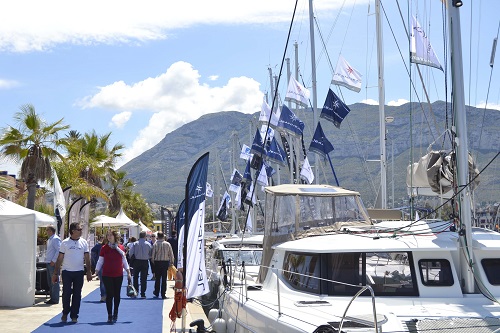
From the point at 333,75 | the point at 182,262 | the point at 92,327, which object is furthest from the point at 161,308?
the point at 333,75

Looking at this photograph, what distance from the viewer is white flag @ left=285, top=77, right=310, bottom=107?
28391mm

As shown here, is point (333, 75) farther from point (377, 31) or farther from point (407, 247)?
point (407, 247)

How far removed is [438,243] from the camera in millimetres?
9742

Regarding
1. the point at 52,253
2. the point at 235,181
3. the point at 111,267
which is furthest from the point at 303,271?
the point at 235,181

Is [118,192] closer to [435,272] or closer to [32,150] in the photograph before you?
[32,150]

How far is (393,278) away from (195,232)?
134 inches

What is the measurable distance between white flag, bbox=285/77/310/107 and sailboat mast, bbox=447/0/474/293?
61.5 feet

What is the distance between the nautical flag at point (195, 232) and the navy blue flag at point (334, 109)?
41.3ft

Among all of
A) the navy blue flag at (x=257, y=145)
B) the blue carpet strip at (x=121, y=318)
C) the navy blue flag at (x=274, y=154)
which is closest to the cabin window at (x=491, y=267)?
the blue carpet strip at (x=121, y=318)

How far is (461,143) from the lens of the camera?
9328 mm

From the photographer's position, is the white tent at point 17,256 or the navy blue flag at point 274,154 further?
the navy blue flag at point 274,154

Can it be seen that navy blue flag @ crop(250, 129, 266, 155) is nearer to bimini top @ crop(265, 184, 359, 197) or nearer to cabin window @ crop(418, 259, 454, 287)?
bimini top @ crop(265, 184, 359, 197)

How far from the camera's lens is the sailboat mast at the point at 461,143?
9.22 metres

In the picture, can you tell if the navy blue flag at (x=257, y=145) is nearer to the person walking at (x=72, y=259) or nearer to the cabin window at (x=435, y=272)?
the person walking at (x=72, y=259)
